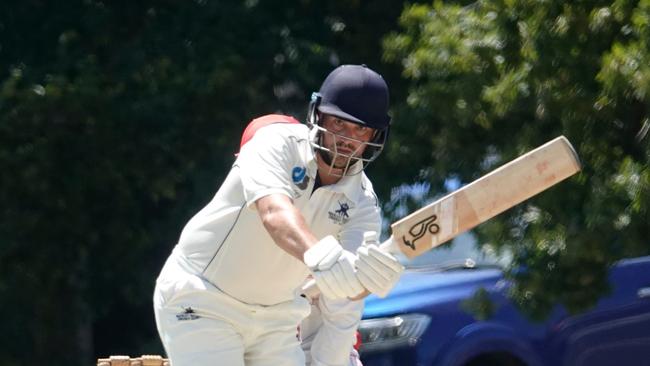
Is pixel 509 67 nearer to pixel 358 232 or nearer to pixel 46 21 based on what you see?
pixel 358 232

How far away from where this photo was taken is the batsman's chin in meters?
8.09

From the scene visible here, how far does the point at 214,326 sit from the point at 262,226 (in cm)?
35

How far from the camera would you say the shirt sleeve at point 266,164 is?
4.55m

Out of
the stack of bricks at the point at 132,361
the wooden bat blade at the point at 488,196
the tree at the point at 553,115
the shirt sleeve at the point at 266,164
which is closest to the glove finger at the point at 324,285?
the wooden bat blade at the point at 488,196

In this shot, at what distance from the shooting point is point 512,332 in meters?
8.16

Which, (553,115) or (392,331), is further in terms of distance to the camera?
(392,331)

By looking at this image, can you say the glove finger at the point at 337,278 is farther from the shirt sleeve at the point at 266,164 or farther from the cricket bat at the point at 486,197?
the shirt sleeve at the point at 266,164

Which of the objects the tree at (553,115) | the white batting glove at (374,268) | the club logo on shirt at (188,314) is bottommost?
the white batting glove at (374,268)

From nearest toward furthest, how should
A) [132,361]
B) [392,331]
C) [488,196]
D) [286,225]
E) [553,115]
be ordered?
[488,196], [286,225], [132,361], [553,115], [392,331]

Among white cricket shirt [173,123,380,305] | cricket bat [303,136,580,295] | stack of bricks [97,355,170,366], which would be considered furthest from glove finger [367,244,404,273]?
stack of bricks [97,355,170,366]

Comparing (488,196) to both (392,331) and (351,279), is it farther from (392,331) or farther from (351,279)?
(392,331)

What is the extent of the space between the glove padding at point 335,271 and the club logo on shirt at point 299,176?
23.9 inches

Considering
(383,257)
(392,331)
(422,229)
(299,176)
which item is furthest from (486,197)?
(392,331)

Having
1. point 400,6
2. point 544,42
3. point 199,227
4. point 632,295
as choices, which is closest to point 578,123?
point 544,42
